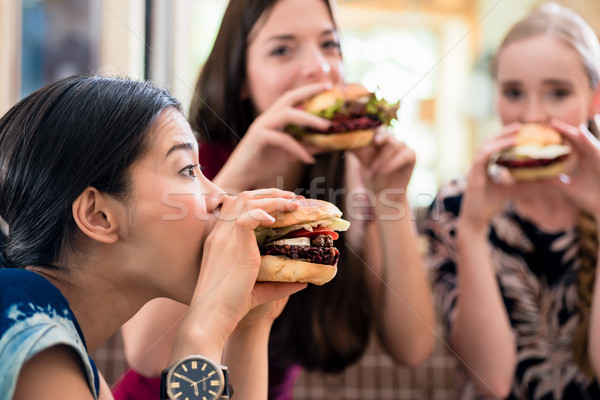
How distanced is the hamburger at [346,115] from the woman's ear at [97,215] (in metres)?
0.70

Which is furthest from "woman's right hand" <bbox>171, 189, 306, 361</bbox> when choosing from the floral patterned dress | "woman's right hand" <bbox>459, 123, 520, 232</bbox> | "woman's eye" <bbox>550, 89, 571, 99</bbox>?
"woman's eye" <bbox>550, 89, 571, 99</bbox>

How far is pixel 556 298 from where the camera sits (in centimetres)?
158

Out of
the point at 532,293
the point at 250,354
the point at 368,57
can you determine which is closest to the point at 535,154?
the point at 532,293

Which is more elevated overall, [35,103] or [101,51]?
[101,51]

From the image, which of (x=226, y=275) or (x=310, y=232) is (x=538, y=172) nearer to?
(x=310, y=232)

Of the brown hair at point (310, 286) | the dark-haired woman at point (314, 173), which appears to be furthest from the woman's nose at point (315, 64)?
the brown hair at point (310, 286)

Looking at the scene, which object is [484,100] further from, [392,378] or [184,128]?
[184,128]

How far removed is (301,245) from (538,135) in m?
0.97

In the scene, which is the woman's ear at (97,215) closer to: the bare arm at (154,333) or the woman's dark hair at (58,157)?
the woman's dark hair at (58,157)

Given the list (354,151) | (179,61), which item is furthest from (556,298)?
(179,61)

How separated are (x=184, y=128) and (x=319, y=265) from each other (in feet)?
0.97

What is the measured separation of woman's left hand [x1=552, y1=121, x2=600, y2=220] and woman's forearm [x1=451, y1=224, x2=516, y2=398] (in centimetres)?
28

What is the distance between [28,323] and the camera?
696 millimetres

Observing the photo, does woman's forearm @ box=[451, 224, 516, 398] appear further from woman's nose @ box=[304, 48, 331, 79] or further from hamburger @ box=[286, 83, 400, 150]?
woman's nose @ box=[304, 48, 331, 79]
